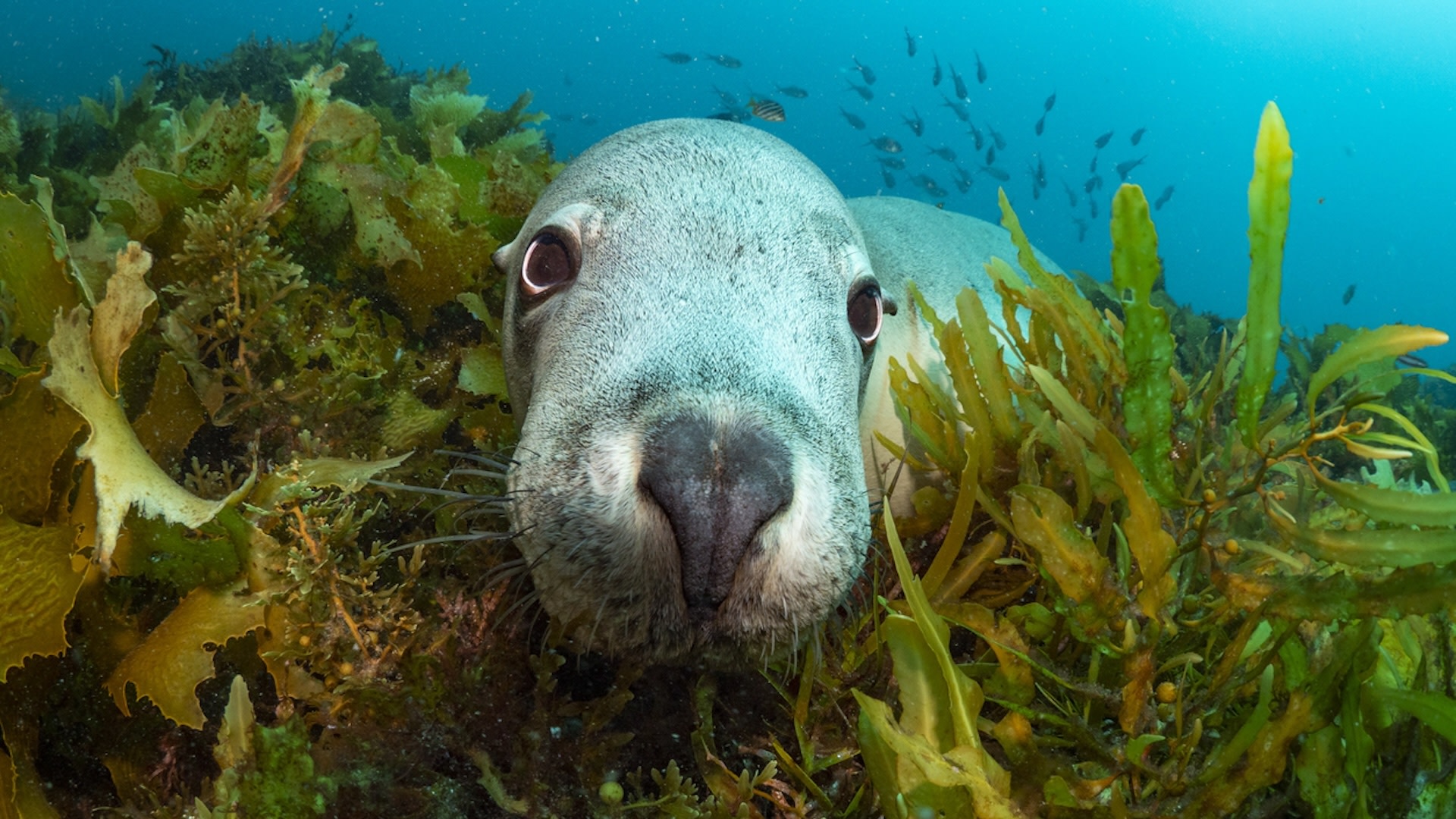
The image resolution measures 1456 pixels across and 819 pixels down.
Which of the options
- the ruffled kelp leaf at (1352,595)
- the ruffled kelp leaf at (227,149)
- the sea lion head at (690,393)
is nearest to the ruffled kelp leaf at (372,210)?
the ruffled kelp leaf at (227,149)

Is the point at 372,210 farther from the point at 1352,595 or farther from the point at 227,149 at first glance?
the point at 1352,595

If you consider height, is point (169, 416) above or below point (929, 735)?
below

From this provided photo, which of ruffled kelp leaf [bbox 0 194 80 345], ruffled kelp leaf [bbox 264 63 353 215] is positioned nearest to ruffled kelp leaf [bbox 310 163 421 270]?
ruffled kelp leaf [bbox 264 63 353 215]

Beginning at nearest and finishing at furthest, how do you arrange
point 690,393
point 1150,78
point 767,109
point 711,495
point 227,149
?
point 711,495 < point 690,393 < point 227,149 < point 767,109 < point 1150,78

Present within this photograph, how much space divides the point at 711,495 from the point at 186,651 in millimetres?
1340

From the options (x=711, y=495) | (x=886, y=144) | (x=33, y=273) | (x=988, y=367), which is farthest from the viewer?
(x=886, y=144)

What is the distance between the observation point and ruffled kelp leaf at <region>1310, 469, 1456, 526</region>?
160 centimetres

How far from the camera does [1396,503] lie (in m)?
1.65

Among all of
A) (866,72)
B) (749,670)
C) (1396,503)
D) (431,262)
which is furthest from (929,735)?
(866,72)

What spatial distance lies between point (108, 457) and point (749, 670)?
1440 mm

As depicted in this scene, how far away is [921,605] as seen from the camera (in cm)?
161

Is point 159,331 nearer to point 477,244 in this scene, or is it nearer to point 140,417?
point 140,417

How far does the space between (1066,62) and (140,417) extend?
13808 cm

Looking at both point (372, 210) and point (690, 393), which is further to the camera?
point (372, 210)
